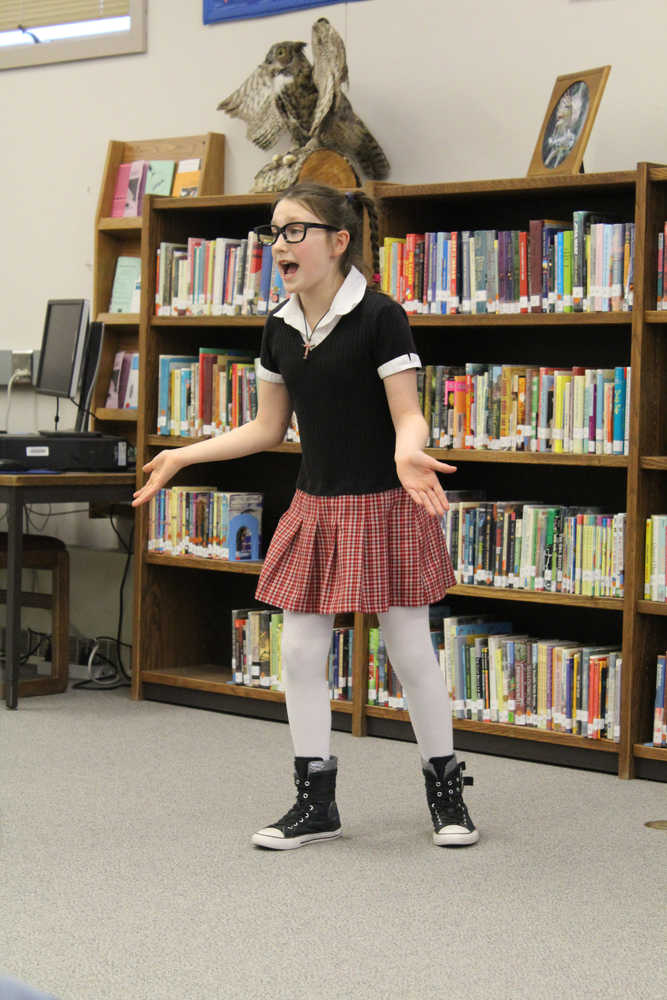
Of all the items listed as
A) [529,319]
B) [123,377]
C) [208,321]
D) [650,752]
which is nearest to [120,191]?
[123,377]

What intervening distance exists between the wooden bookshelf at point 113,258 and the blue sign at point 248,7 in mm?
441

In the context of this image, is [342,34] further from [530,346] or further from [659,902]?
[659,902]

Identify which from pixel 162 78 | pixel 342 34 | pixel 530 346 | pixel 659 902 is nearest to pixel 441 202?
pixel 530 346

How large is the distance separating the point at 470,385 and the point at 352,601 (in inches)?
46.6

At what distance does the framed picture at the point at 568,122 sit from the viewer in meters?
3.71

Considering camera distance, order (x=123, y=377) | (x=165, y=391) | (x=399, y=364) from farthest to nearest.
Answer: (x=123, y=377)
(x=165, y=391)
(x=399, y=364)

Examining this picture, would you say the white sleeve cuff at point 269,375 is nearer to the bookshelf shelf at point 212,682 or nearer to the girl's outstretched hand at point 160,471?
the girl's outstretched hand at point 160,471

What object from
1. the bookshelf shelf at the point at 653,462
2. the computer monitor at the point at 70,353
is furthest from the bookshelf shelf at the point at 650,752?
the computer monitor at the point at 70,353

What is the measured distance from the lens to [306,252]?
2.83 meters

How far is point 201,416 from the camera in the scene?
4379 mm

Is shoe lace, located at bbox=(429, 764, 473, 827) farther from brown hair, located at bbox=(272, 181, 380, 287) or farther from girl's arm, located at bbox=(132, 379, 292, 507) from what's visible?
brown hair, located at bbox=(272, 181, 380, 287)

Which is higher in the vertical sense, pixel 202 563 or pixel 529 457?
pixel 529 457

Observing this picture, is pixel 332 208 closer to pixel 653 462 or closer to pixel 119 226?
pixel 653 462

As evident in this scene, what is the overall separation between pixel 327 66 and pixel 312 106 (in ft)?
0.44
